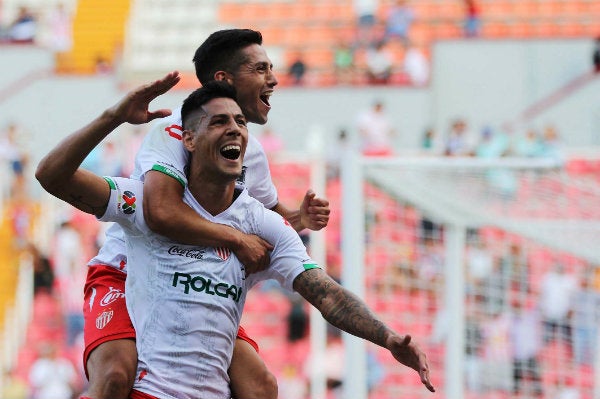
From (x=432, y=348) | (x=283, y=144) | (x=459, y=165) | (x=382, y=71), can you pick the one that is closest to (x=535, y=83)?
(x=382, y=71)

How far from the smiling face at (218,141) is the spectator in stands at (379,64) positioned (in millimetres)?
17296

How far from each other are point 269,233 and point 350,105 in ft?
55.9

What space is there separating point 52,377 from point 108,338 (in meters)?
11.2

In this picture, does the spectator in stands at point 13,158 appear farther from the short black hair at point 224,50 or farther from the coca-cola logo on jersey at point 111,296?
the coca-cola logo on jersey at point 111,296

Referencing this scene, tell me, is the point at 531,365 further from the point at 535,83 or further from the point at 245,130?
the point at 535,83

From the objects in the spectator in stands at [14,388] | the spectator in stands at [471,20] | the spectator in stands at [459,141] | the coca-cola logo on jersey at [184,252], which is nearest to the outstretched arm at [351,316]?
the coca-cola logo on jersey at [184,252]

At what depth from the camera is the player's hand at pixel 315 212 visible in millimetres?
6121

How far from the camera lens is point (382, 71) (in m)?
22.6

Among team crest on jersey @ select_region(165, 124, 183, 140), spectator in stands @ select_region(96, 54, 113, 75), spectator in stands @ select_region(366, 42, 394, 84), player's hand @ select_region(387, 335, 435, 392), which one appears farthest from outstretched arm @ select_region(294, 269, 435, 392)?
spectator in stands @ select_region(96, 54, 113, 75)

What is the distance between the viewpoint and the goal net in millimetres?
10688

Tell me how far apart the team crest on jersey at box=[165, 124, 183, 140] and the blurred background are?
16.9 ft

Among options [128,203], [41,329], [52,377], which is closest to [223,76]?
[128,203]

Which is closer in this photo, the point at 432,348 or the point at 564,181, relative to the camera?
the point at 564,181

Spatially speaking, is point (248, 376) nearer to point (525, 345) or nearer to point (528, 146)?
point (525, 345)
